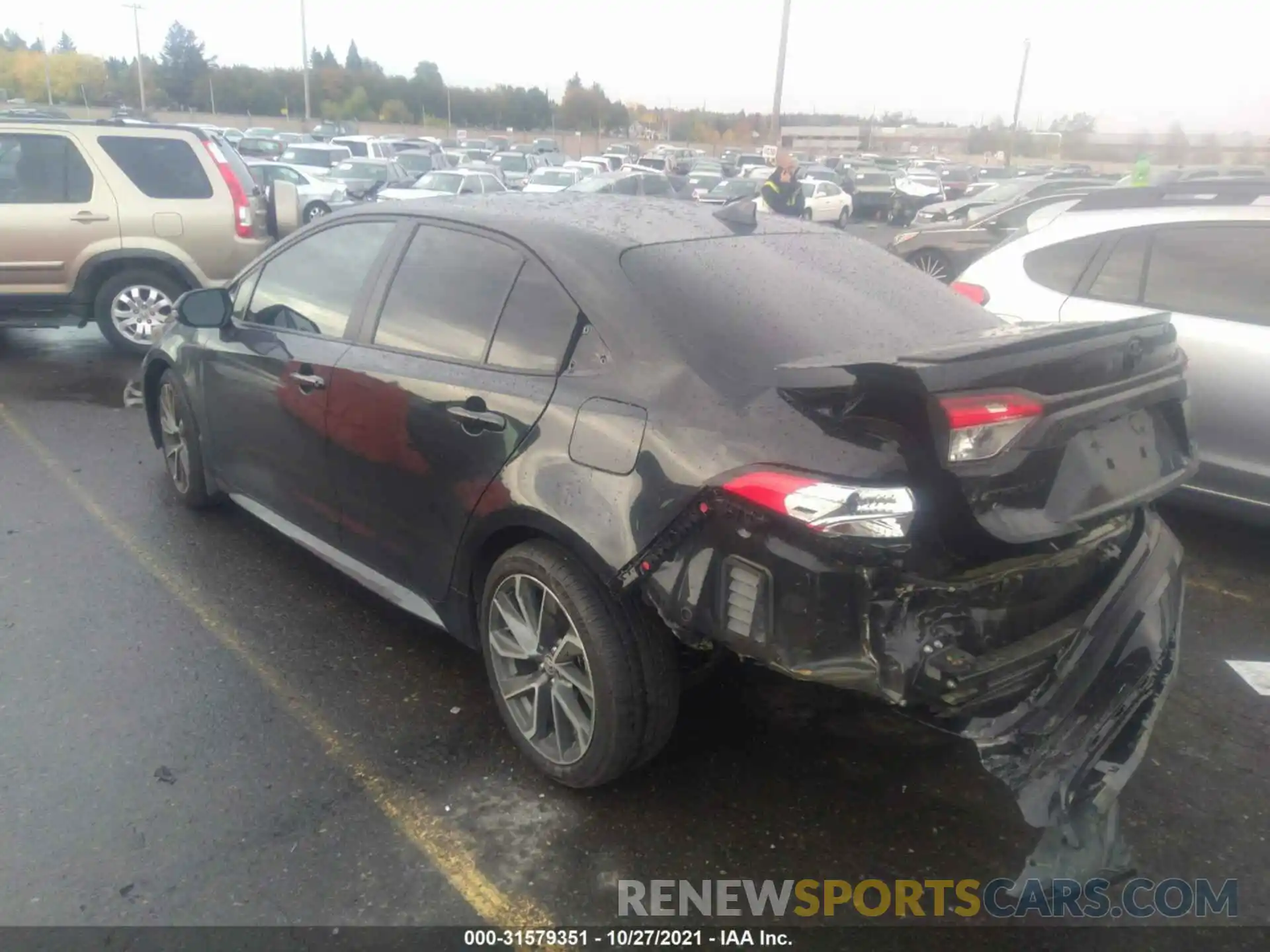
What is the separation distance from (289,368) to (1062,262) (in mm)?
3977

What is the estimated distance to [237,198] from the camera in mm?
8391

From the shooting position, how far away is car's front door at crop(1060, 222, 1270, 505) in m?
4.43

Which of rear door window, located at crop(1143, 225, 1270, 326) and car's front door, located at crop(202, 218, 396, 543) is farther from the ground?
rear door window, located at crop(1143, 225, 1270, 326)

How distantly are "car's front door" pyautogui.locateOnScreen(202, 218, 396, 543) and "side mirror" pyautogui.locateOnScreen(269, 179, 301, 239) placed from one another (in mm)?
4658

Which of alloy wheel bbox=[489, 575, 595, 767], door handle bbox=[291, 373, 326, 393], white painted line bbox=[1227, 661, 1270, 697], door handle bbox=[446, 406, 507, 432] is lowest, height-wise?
white painted line bbox=[1227, 661, 1270, 697]

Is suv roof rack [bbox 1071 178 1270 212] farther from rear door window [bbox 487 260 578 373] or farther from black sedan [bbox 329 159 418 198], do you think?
black sedan [bbox 329 159 418 198]

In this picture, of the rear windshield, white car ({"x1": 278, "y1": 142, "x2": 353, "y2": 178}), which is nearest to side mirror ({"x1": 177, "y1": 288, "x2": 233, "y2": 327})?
the rear windshield

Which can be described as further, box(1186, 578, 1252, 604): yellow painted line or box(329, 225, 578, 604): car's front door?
box(1186, 578, 1252, 604): yellow painted line

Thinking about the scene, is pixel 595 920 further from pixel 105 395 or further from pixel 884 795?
pixel 105 395

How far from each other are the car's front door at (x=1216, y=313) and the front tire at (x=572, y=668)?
3.14m

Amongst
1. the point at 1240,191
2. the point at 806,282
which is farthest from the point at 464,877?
the point at 1240,191

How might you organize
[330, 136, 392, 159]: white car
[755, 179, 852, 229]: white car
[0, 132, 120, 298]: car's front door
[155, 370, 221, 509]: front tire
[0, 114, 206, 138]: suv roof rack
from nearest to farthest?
1. [155, 370, 221, 509]: front tire
2. [0, 132, 120, 298]: car's front door
3. [0, 114, 206, 138]: suv roof rack
4. [755, 179, 852, 229]: white car
5. [330, 136, 392, 159]: white car

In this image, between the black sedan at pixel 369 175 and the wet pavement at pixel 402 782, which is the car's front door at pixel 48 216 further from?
the black sedan at pixel 369 175

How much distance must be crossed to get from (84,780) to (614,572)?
177cm
